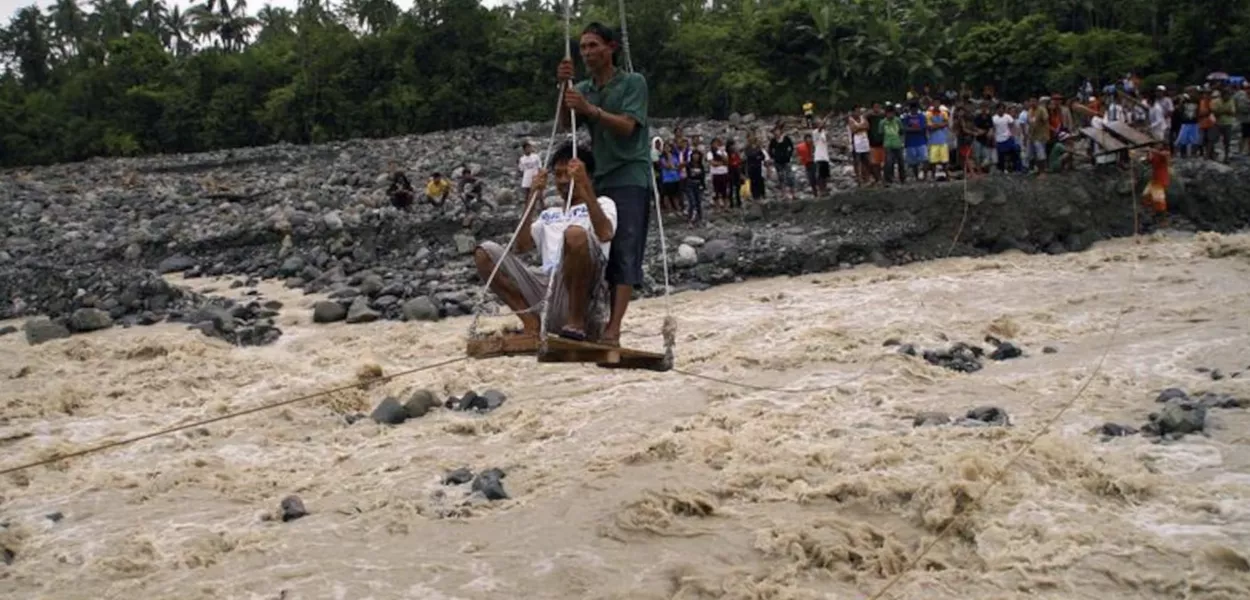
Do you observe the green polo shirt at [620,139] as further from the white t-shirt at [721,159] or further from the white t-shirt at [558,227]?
the white t-shirt at [721,159]

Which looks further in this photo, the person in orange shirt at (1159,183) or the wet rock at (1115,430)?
the person in orange shirt at (1159,183)

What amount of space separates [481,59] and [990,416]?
3776cm

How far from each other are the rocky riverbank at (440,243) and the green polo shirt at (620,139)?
9.62 meters

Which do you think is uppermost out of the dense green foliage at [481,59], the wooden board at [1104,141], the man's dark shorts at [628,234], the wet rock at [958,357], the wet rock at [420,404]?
the dense green foliage at [481,59]

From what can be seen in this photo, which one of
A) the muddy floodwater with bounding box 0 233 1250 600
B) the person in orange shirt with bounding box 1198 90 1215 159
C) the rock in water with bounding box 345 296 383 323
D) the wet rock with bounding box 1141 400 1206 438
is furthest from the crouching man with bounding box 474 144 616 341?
the person in orange shirt with bounding box 1198 90 1215 159

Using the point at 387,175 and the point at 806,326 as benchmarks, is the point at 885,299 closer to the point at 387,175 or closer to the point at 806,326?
→ the point at 806,326

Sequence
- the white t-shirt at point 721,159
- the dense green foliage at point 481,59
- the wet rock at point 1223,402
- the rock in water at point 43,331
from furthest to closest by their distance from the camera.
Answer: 1. the dense green foliage at point 481,59
2. the white t-shirt at point 721,159
3. the rock in water at point 43,331
4. the wet rock at point 1223,402

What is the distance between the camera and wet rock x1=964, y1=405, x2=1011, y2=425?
8.97 metres

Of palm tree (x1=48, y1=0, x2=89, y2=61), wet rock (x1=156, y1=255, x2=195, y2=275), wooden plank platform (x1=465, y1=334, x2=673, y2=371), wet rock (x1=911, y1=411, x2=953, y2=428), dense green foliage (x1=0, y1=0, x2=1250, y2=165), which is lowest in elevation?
wet rock (x1=911, y1=411, x2=953, y2=428)

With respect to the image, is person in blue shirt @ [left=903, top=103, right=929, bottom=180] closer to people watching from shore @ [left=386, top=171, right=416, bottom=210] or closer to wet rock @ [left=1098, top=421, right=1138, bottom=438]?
people watching from shore @ [left=386, top=171, right=416, bottom=210]

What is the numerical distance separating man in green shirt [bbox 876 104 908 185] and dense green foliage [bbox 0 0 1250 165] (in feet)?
42.7

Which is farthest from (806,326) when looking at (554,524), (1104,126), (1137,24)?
(1137,24)

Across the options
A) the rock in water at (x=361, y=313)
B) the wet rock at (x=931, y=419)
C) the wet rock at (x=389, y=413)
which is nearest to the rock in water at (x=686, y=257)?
the rock in water at (x=361, y=313)

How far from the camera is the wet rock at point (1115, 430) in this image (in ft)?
27.9
